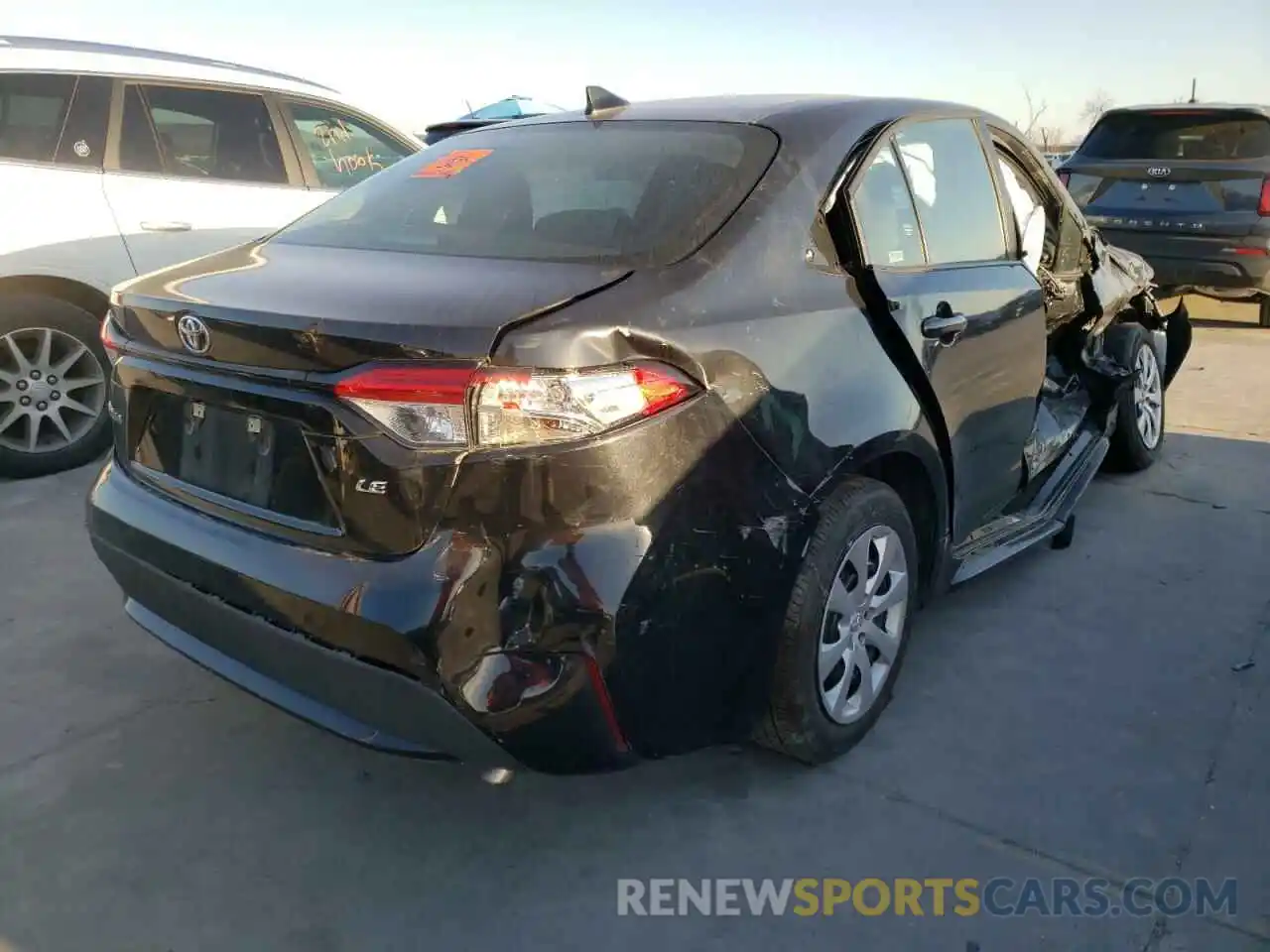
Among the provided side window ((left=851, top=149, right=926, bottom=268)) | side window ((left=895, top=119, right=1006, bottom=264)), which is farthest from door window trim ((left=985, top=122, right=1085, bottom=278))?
side window ((left=851, top=149, right=926, bottom=268))

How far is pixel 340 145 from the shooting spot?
5852mm

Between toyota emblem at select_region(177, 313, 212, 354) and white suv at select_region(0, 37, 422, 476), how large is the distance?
2.92 metres

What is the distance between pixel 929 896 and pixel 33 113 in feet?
16.0

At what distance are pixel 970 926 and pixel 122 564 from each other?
82.5 inches

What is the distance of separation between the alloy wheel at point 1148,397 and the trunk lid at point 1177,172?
11.1ft

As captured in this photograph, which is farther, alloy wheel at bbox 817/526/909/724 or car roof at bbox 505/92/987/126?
car roof at bbox 505/92/987/126

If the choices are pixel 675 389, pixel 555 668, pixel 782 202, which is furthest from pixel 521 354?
pixel 782 202

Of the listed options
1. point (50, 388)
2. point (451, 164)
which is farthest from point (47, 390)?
point (451, 164)

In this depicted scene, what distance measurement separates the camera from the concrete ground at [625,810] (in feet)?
7.13

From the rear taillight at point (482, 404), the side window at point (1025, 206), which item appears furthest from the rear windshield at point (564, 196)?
the side window at point (1025, 206)

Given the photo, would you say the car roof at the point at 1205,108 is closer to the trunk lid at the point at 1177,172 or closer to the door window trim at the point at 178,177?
the trunk lid at the point at 1177,172

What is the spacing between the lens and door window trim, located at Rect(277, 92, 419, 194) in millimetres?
5598

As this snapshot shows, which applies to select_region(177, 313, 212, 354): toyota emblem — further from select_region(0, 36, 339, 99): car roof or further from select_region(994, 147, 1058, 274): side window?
select_region(0, 36, 339, 99): car roof

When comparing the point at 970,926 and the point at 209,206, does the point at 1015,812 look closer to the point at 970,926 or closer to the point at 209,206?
the point at 970,926
